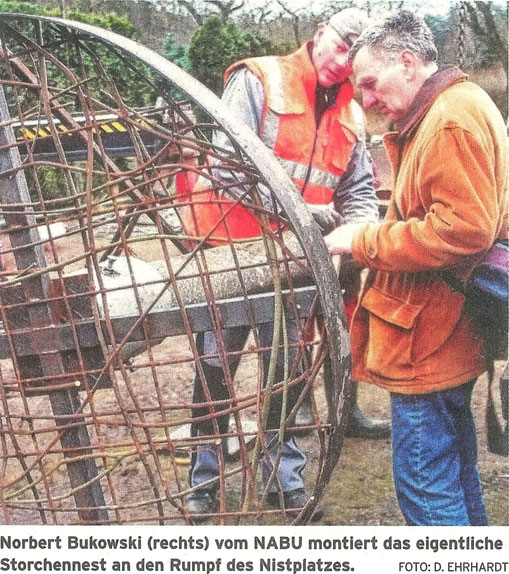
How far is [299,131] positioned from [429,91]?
24.7 inches

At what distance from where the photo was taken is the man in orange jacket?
1.33 metres

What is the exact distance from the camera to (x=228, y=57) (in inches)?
83.4

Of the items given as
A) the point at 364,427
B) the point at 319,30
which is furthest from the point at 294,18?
the point at 364,427

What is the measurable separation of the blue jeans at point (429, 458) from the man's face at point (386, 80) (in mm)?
661

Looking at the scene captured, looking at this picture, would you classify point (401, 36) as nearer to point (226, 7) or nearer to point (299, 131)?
point (299, 131)

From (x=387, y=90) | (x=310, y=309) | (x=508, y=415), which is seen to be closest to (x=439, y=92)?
(x=387, y=90)

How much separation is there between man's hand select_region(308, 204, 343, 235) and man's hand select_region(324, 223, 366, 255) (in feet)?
1.29

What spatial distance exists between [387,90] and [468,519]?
3.44 ft

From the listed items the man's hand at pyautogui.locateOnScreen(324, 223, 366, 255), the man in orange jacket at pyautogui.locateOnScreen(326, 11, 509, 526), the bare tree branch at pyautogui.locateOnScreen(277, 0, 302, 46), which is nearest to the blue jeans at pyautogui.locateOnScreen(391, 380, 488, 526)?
the man in orange jacket at pyautogui.locateOnScreen(326, 11, 509, 526)

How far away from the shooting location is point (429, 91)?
1.39 m

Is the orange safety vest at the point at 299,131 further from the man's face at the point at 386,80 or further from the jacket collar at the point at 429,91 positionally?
the jacket collar at the point at 429,91

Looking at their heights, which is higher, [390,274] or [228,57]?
[228,57]

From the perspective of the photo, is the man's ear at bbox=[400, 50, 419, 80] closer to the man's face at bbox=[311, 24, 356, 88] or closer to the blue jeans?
the man's face at bbox=[311, 24, 356, 88]
